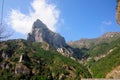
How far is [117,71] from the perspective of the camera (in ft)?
636

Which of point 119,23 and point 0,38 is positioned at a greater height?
point 119,23

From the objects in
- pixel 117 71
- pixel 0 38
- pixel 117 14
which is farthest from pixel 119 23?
pixel 117 71

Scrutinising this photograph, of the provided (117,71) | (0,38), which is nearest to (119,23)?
(0,38)

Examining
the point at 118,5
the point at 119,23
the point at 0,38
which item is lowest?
the point at 0,38

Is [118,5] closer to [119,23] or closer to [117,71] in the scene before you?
[119,23]

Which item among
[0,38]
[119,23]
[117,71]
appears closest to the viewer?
[0,38]

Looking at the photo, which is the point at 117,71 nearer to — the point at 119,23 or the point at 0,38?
the point at 119,23

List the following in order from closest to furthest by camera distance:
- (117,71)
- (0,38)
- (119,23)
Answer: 1. (0,38)
2. (119,23)
3. (117,71)

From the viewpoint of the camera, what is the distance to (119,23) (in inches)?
1249

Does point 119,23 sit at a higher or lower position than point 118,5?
lower

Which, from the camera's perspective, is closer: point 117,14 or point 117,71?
point 117,14

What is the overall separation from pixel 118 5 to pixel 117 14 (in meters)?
1.37

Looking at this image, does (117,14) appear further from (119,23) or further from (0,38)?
(0,38)

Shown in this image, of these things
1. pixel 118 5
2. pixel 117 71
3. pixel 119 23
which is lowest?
pixel 119 23
